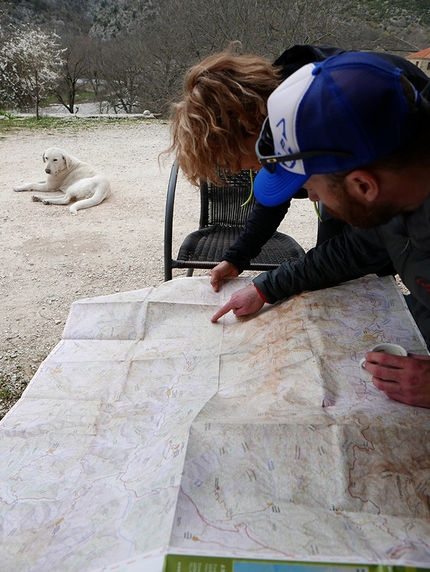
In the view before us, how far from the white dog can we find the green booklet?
15.9ft

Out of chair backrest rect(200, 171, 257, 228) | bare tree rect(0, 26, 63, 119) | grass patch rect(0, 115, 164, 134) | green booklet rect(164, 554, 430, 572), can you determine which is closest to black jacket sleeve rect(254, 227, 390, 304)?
green booklet rect(164, 554, 430, 572)

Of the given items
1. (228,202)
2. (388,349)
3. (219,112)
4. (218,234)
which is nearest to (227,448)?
(388,349)

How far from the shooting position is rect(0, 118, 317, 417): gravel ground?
3.02 m

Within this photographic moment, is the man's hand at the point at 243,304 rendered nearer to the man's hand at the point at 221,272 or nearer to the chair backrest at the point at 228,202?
the man's hand at the point at 221,272

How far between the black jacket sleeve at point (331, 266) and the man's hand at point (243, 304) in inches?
1.6

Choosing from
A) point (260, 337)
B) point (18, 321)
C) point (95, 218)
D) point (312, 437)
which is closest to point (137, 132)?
point (95, 218)

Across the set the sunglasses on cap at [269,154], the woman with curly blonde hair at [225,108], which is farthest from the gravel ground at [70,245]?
the sunglasses on cap at [269,154]

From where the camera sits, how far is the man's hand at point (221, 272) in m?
2.09

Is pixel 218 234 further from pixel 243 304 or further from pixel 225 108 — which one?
pixel 225 108

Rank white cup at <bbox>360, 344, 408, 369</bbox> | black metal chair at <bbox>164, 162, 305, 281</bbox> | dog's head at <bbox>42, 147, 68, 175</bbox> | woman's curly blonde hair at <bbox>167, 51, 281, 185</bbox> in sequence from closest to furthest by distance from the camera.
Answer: white cup at <bbox>360, 344, 408, 369</bbox>
woman's curly blonde hair at <bbox>167, 51, 281, 185</bbox>
black metal chair at <bbox>164, 162, 305, 281</bbox>
dog's head at <bbox>42, 147, 68, 175</bbox>

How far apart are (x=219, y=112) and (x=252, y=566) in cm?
131

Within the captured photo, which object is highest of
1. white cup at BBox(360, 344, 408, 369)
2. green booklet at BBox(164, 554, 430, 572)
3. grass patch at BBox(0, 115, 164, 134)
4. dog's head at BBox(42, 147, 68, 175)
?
white cup at BBox(360, 344, 408, 369)

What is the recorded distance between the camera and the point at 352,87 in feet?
3.28

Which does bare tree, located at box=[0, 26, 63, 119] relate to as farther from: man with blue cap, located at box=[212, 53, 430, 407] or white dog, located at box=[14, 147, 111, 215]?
man with blue cap, located at box=[212, 53, 430, 407]
